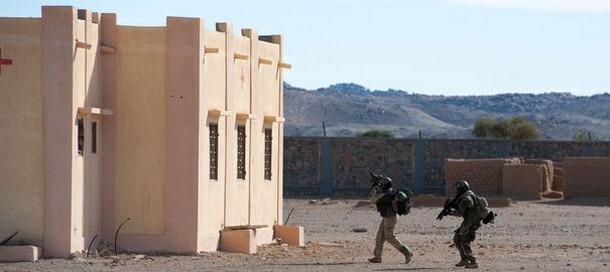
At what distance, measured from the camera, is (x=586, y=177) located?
1817 inches

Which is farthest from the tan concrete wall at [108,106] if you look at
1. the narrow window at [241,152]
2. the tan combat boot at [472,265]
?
the tan combat boot at [472,265]

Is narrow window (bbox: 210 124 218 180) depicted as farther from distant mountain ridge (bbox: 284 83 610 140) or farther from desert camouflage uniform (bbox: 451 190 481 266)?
distant mountain ridge (bbox: 284 83 610 140)

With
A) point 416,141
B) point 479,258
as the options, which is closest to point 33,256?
point 479,258

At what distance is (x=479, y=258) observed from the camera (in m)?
25.6

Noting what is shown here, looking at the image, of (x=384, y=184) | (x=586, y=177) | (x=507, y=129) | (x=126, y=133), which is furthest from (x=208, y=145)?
(x=507, y=129)

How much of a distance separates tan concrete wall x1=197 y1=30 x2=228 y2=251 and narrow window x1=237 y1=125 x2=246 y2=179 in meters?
1.19

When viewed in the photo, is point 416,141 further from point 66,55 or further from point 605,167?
point 66,55

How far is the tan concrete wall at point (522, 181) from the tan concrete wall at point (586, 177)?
2.87 feet

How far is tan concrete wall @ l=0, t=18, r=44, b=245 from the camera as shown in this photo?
898 inches

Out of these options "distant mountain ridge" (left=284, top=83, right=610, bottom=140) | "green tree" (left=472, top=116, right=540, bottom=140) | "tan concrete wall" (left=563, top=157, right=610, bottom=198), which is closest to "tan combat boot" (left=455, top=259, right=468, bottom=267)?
"tan concrete wall" (left=563, top=157, right=610, bottom=198)

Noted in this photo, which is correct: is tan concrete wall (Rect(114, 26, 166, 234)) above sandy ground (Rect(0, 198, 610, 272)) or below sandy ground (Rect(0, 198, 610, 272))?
above

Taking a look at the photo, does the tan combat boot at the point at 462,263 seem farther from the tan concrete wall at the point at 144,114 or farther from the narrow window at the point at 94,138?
the narrow window at the point at 94,138

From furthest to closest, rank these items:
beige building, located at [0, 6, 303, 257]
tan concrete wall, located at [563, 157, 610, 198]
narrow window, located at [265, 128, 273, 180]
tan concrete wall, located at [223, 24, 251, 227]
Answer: tan concrete wall, located at [563, 157, 610, 198]
narrow window, located at [265, 128, 273, 180]
tan concrete wall, located at [223, 24, 251, 227]
beige building, located at [0, 6, 303, 257]

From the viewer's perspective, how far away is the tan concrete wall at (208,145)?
24.3 meters
